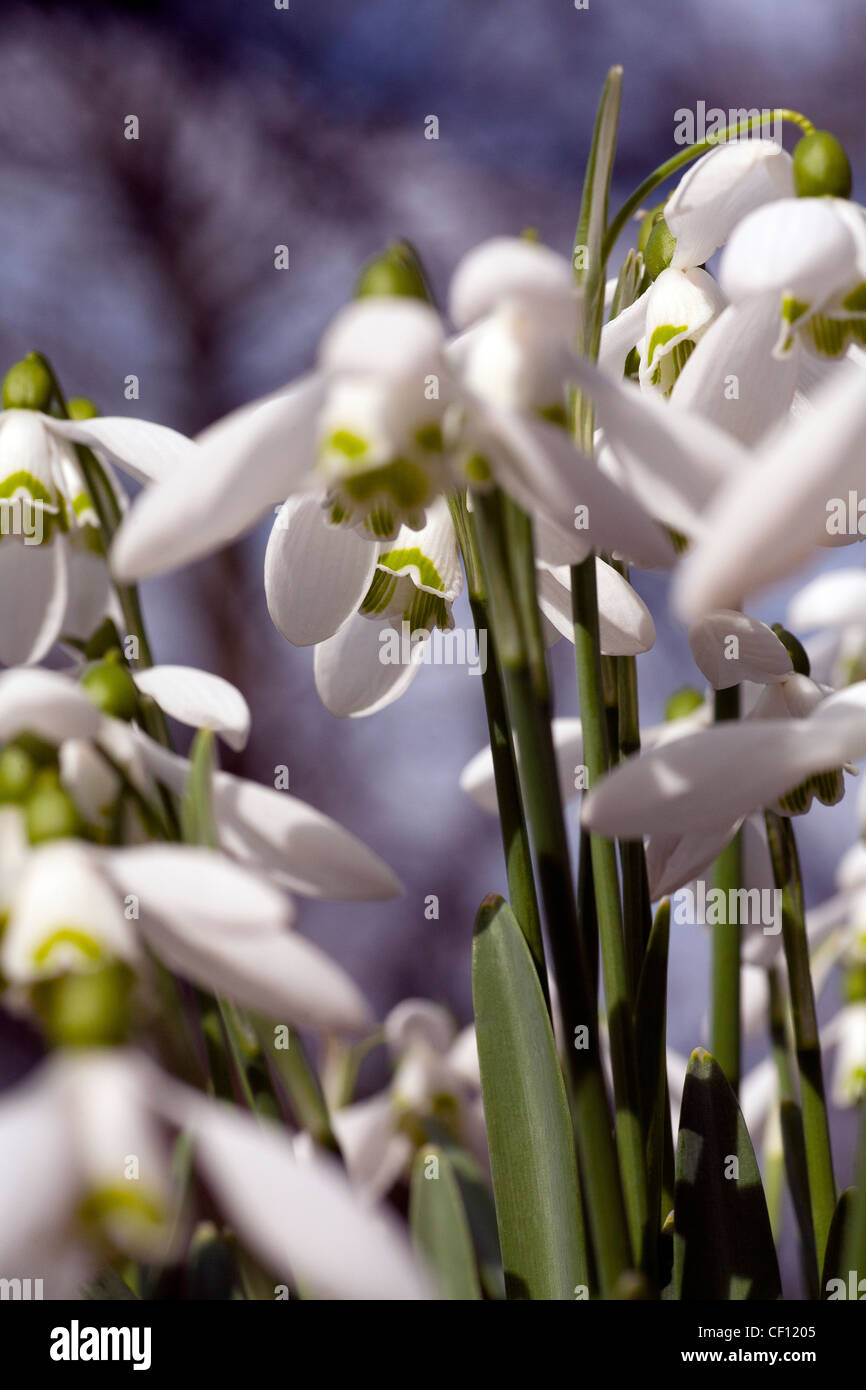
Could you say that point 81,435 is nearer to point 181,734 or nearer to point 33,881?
point 33,881

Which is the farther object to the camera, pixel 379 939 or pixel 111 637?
pixel 379 939

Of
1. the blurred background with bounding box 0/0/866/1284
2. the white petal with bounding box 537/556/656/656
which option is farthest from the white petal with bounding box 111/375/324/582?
the blurred background with bounding box 0/0/866/1284

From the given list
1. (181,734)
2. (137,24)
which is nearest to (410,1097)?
(181,734)

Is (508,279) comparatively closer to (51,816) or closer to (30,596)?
(51,816)

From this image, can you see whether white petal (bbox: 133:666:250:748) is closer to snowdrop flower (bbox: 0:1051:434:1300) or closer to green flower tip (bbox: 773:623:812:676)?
snowdrop flower (bbox: 0:1051:434:1300)

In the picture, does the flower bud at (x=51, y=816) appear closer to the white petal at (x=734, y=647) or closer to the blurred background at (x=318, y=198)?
the white petal at (x=734, y=647)

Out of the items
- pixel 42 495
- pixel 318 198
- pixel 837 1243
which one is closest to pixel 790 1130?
pixel 837 1243
